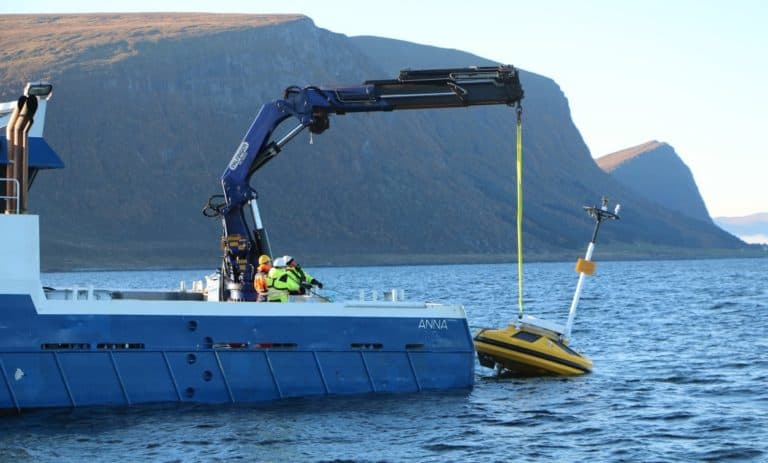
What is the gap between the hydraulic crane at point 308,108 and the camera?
25.2 m

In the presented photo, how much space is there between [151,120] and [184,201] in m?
21.0

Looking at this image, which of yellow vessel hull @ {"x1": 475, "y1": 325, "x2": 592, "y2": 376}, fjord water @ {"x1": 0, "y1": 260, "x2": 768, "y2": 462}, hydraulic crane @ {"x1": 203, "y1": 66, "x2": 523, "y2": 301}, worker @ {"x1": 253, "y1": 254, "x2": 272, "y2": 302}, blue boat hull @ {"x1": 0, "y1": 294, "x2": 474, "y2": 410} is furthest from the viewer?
yellow vessel hull @ {"x1": 475, "y1": 325, "x2": 592, "y2": 376}

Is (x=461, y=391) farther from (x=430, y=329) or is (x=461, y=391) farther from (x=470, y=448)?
(x=470, y=448)

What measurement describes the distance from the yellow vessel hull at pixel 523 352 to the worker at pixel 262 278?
20.0 feet

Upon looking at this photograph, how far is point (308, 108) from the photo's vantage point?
84.9 feet

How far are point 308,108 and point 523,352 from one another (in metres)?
7.50

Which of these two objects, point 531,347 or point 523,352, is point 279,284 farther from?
point 531,347

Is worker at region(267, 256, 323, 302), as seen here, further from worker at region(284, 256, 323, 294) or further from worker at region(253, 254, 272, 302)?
worker at region(253, 254, 272, 302)

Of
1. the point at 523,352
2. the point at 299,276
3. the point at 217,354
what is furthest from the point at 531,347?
the point at 217,354

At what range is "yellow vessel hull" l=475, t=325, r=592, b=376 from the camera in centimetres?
2773

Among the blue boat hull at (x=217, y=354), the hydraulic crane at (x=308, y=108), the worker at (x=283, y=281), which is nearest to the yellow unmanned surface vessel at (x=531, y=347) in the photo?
the blue boat hull at (x=217, y=354)

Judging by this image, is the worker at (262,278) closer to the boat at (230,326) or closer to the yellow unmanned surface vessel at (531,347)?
the boat at (230,326)

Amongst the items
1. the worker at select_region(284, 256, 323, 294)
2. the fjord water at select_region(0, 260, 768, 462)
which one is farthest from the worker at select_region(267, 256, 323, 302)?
the fjord water at select_region(0, 260, 768, 462)

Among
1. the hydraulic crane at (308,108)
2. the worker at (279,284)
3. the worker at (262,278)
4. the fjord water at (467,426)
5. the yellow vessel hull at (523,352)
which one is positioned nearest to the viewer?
the fjord water at (467,426)
